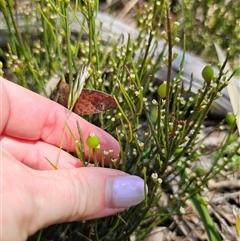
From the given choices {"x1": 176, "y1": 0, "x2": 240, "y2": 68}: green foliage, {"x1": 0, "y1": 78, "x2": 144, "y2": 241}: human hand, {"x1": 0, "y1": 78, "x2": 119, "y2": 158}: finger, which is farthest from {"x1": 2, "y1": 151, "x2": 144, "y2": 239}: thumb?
{"x1": 176, "y1": 0, "x2": 240, "y2": 68}: green foliage

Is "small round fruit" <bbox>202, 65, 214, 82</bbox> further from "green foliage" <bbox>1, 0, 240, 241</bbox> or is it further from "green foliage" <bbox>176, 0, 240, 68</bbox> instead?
"green foliage" <bbox>176, 0, 240, 68</bbox>

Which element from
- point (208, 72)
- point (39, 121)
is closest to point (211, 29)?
point (39, 121)

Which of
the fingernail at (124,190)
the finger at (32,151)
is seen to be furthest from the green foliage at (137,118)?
the finger at (32,151)

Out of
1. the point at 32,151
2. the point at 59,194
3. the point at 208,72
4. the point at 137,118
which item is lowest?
the point at 32,151

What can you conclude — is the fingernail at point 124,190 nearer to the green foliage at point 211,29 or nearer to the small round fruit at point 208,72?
the small round fruit at point 208,72

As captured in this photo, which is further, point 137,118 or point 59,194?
point 137,118

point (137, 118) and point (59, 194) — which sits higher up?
point (137, 118)

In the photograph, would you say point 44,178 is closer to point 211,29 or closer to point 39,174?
point 39,174

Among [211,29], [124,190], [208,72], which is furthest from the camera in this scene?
[211,29]
